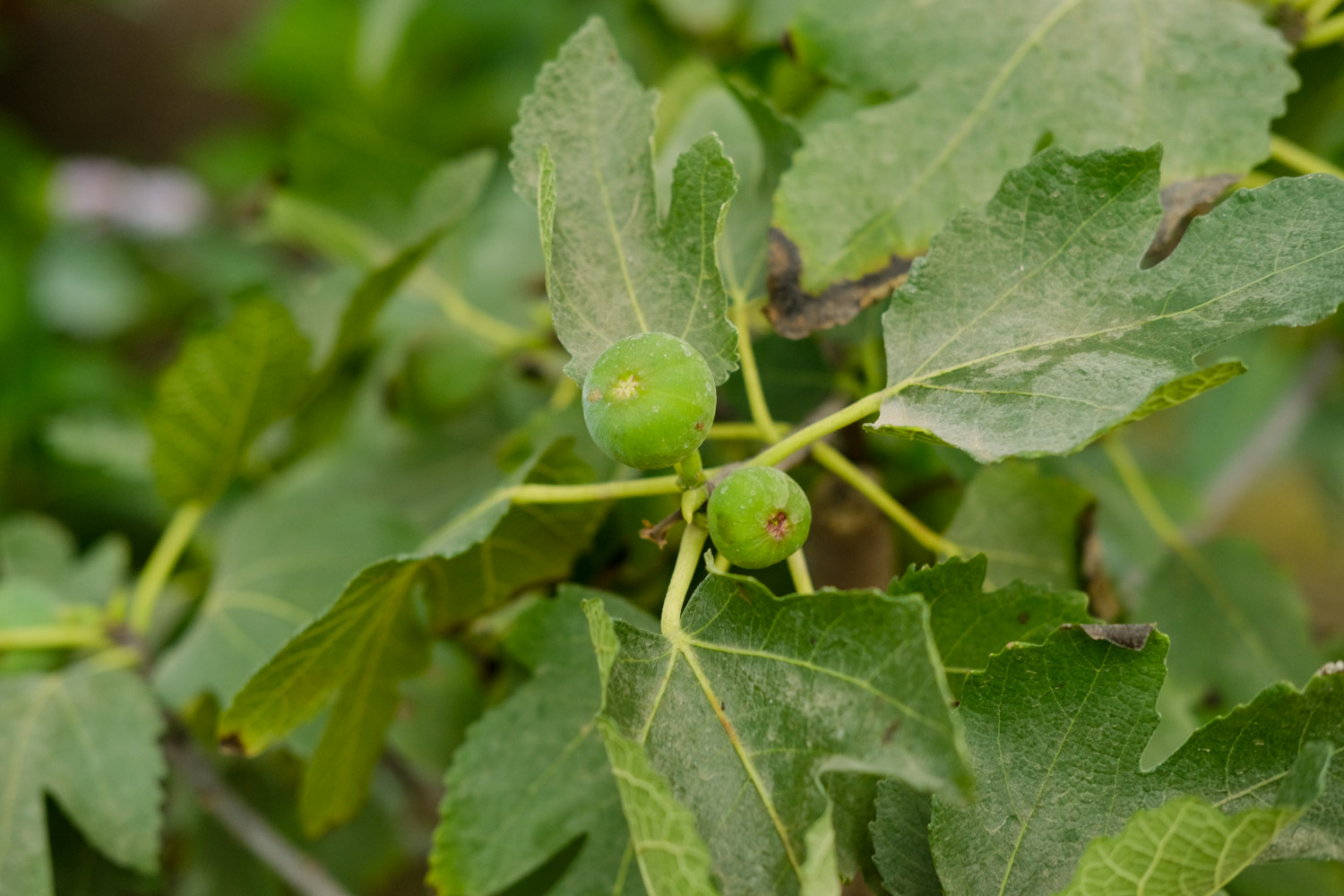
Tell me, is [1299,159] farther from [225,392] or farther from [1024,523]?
[225,392]

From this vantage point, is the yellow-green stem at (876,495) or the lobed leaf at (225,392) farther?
the lobed leaf at (225,392)

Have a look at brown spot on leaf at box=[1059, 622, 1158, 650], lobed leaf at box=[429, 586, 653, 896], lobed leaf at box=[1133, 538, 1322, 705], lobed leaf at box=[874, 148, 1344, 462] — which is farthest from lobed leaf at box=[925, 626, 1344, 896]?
lobed leaf at box=[1133, 538, 1322, 705]

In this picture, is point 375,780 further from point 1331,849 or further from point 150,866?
point 1331,849

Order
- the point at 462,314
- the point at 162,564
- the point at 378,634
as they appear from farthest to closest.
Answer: the point at 462,314 → the point at 162,564 → the point at 378,634

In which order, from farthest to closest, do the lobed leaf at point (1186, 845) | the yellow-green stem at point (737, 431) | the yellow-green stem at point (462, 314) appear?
the yellow-green stem at point (462, 314) < the yellow-green stem at point (737, 431) < the lobed leaf at point (1186, 845)

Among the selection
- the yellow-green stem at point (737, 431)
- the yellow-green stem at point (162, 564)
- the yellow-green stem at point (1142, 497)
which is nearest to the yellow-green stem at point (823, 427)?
the yellow-green stem at point (737, 431)

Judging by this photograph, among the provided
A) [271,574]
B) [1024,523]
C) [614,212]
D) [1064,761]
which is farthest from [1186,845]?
[271,574]

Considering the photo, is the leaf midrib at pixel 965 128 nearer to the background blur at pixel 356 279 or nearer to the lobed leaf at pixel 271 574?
the background blur at pixel 356 279
